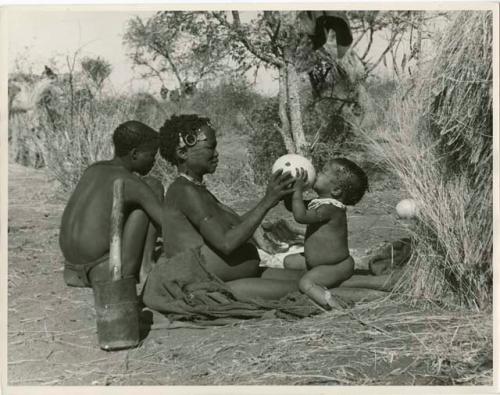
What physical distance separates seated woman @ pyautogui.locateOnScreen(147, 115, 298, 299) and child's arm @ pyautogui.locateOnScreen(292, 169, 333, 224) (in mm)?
84

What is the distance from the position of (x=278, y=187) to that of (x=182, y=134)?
780 millimetres

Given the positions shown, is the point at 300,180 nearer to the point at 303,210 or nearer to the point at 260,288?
the point at 303,210

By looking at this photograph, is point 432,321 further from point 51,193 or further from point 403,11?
point 51,193

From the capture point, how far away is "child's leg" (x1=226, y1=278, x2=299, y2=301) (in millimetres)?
5195

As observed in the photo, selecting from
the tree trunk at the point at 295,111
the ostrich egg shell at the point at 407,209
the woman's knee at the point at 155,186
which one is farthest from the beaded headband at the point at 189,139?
the tree trunk at the point at 295,111

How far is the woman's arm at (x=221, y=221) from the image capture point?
5004 millimetres

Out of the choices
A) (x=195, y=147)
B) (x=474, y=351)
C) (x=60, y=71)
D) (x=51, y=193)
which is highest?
(x=60, y=71)

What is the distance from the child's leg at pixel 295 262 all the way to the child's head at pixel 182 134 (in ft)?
3.64

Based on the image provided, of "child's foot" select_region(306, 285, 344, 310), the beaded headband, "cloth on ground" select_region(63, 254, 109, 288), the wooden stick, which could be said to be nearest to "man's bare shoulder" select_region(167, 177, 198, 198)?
the beaded headband

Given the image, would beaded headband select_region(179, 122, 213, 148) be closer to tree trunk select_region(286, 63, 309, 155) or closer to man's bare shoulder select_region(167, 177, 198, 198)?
man's bare shoulder select_region(167, 177, 198, 198)

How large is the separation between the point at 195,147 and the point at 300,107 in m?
2.84

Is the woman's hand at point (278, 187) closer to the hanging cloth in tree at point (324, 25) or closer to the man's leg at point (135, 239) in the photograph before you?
the man's leg at point (135, 239)

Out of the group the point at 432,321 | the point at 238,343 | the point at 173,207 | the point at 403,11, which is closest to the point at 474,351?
the point at 432,321

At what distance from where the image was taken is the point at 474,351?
4.84 meters
